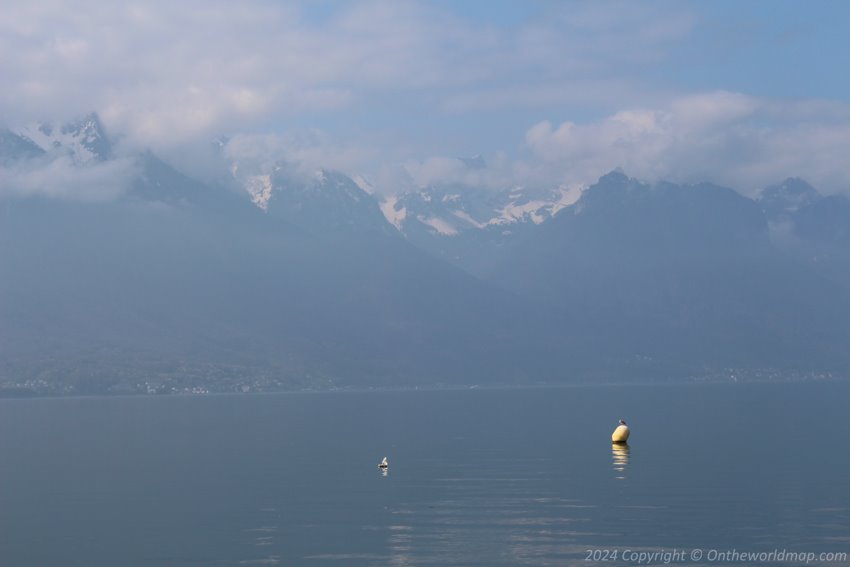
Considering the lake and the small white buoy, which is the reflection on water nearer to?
the lake

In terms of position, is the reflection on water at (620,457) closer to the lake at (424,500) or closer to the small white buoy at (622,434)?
the lake at (424,500)

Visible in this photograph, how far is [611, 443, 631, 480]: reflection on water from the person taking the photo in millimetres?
118625

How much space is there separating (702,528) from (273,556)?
27.8 metres

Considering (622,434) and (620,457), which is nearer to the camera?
(620,457)

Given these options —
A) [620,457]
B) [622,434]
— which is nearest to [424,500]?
[620,457]

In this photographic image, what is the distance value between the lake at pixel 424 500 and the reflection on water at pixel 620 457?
0.32 meters

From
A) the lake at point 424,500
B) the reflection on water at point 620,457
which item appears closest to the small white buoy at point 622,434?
the reflection on water at point 620,457

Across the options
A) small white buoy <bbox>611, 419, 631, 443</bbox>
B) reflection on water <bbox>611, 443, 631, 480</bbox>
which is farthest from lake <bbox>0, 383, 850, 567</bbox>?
small white buoy <bbox>611, 419, 631, 443</bbox>

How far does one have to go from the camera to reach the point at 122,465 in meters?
131

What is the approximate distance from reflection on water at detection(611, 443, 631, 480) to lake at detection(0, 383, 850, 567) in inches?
12.6

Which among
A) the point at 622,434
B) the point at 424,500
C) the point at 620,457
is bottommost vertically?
the point at 620,457

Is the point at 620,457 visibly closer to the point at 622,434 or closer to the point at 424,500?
the point at 622,434

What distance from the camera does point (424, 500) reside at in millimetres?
100438

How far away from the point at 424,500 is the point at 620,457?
39239 mm
